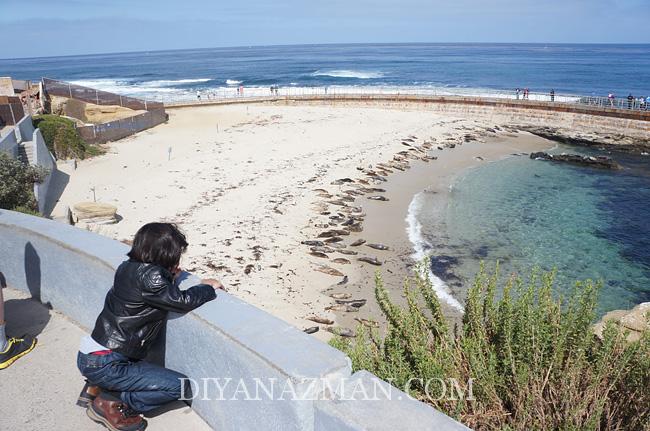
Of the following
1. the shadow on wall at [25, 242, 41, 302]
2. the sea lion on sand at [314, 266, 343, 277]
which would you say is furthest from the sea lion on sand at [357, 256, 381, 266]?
the shadow on wall at [25, 242, 41, 302]

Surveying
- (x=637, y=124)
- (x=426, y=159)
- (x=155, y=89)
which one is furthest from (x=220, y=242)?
(x=155, y=89)

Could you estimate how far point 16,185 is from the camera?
10555mm

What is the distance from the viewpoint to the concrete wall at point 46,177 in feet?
43.2

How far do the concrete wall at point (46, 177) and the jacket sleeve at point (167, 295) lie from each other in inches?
455

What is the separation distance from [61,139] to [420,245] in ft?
51.7

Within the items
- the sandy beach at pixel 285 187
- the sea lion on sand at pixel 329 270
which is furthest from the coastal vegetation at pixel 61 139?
the sea lion on sand at pixel 329 270

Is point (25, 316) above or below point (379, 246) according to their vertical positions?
above

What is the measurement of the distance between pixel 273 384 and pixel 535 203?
18.7m

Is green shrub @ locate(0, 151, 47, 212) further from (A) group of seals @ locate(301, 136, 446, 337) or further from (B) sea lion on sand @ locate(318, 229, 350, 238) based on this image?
(B) sea lion on sand @ locate(318, 229, 350, 238)

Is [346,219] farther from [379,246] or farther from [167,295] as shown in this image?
[167,295]

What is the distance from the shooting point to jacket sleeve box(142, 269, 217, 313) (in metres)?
2.84

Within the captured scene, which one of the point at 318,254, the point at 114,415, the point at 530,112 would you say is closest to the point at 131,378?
the point at 114,415

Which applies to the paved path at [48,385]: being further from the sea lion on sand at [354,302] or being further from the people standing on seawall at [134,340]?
the sea lion on sand at [354,302]

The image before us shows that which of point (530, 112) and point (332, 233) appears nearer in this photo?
point (332, 233)
